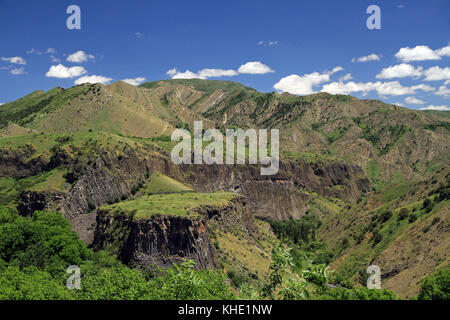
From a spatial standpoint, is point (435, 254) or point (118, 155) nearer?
point (435, 254)

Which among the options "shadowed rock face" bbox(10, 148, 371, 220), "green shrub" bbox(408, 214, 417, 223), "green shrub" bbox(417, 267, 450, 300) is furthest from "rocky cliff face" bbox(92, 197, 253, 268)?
"green shrub" bbox(417, 267, 450, 300)

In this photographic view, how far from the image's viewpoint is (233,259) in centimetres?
9500

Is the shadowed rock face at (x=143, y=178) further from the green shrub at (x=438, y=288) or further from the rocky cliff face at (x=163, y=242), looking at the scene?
the green shrub at (x=438, y=288)

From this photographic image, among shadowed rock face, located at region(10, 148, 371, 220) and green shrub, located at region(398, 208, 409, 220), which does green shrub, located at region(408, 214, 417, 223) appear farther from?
shadowed rock face, located at region(10, 148, 371, 220)

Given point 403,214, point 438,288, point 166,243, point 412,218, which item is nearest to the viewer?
point 438,288

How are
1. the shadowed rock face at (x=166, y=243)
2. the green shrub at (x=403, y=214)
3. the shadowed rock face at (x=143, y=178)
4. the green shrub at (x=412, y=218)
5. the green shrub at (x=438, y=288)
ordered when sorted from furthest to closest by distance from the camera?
the shadowed rock face at (x=143, y=178) < the green shrub at (x=403, y=214) < the green shrub at (x=412, y=218) < the shadowed rock face at (x=166, y=243) < the green shrub at (x=438, y=288)

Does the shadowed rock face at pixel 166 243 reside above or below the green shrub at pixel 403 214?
below

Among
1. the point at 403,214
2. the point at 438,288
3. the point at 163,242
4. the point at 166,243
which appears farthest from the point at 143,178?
the point at 438,288

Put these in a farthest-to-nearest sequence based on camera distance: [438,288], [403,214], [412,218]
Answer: [403,214] < [412,218] < [438,288]

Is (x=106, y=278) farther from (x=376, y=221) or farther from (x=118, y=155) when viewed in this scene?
(x=118, y=155)

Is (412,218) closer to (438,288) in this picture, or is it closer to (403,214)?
(403,214)

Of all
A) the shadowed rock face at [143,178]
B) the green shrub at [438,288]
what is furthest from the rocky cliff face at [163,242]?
the green shrub at [438,288]
